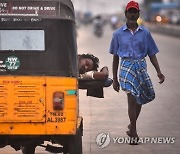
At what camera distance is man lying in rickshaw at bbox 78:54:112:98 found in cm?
695

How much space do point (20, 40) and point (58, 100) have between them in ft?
Result: 2.67

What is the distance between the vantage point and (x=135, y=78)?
8.56m

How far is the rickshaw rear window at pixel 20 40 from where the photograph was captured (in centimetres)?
677

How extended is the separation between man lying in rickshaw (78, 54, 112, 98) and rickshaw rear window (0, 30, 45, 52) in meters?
Result: 0.59

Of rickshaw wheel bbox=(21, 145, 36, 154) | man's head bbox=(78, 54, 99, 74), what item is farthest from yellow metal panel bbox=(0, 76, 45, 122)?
rickshaw wheel bbox=(21, 145, 36, 154)

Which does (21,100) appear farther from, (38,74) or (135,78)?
(135,78)

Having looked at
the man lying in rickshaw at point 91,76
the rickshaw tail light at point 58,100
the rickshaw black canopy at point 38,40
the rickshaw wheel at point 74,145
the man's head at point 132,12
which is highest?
the man's head at point 132,12

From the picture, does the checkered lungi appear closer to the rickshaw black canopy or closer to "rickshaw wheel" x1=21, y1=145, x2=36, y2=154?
"rickshaw wheel" x1=21, y1=145, x2=36, y2=154

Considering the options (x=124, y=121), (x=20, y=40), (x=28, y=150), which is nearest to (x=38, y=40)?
(x=20, y=40)

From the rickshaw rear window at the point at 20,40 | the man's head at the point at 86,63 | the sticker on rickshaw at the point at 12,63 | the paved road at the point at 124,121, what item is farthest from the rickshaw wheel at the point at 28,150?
the rickshaw rear window at the point at 20,40

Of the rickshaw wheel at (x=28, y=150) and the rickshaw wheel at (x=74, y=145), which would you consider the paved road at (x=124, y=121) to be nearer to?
the rickshaw wheel at (x=28, y=150)

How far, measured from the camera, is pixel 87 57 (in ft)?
24.2

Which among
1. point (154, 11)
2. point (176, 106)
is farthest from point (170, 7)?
point (176, 106)

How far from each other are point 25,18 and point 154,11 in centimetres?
12159
